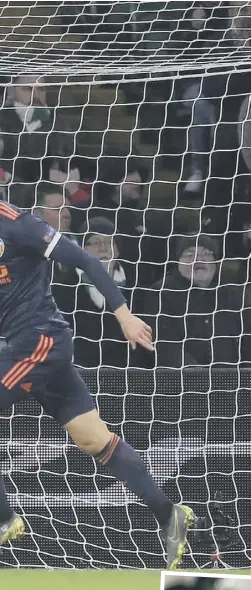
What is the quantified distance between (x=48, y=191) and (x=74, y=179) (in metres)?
0.14

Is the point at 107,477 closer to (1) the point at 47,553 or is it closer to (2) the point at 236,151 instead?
(1) the point at 47,553

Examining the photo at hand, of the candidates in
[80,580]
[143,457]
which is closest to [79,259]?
[143,457]

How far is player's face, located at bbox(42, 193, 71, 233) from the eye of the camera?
4.93m

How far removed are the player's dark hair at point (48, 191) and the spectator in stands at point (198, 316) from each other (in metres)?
0.58

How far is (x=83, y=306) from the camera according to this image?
15.9 ft

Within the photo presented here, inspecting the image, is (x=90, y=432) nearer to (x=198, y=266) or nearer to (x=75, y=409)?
(x=75, y=409)

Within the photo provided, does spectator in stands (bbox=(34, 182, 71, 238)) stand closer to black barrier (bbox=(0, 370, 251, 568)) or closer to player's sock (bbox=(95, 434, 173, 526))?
black barrier (bbox=(0, 370, 251, 568))

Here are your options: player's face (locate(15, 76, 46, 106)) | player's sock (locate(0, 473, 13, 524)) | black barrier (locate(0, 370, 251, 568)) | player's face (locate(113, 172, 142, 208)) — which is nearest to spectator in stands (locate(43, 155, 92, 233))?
player's face (locate(113, 172, 142, 208))

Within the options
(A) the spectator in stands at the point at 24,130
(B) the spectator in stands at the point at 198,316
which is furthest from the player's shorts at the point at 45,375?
(A) the spectator in stands at the point at 24,130

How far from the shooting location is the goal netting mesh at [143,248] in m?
4.43

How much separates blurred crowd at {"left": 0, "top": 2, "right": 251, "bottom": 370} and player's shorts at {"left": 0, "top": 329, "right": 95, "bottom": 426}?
0.85m

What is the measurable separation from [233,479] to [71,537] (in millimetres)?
645

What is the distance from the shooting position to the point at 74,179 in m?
5.12

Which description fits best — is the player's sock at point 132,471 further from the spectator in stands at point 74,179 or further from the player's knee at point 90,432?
the spectator in stands at point 74,179
